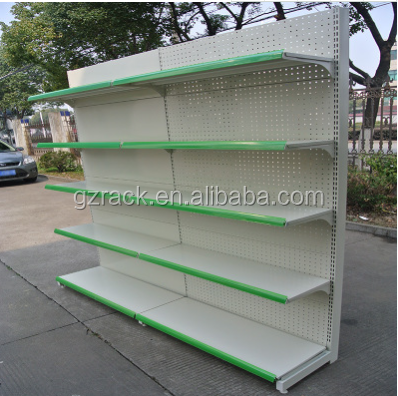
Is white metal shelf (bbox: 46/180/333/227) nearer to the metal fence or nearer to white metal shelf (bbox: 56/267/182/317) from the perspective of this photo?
white metal shelf (bbox: 56/267/182/317)

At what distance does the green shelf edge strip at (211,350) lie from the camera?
2420 mm

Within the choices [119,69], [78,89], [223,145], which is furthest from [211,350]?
[119,69]

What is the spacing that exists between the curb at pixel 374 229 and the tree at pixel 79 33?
5.21 meters

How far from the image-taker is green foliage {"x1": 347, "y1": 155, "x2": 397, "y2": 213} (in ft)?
19.3

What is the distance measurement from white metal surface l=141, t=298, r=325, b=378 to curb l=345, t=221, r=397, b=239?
3.18 metres

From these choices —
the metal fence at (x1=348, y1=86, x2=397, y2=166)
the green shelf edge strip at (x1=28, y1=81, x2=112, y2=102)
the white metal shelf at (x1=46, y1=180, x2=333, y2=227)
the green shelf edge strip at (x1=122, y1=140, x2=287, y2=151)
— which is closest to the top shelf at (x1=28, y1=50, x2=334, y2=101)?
Answer: the green shelf edge strip at (x1=28, y1=81, x2=112, y2=102)

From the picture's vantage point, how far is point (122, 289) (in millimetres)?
3861

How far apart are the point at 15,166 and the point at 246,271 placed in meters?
10.2

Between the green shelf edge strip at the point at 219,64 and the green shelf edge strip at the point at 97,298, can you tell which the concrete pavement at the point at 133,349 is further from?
the green shelf edge strip at the point at 219,64

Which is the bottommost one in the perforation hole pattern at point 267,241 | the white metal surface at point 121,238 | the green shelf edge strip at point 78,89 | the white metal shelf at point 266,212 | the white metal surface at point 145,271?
the white metal surface at point 145,271

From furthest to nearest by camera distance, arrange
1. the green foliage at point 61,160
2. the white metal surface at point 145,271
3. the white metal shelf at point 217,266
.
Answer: the green foliage at point 61,160
the white metal surface at point 145,271
the white metal shelf at point 217,266

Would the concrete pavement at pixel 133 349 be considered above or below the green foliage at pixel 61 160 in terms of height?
below

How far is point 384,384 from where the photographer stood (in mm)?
2467

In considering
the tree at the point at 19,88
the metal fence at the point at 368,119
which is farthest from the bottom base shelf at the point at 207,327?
the tree at the point at 19,88
